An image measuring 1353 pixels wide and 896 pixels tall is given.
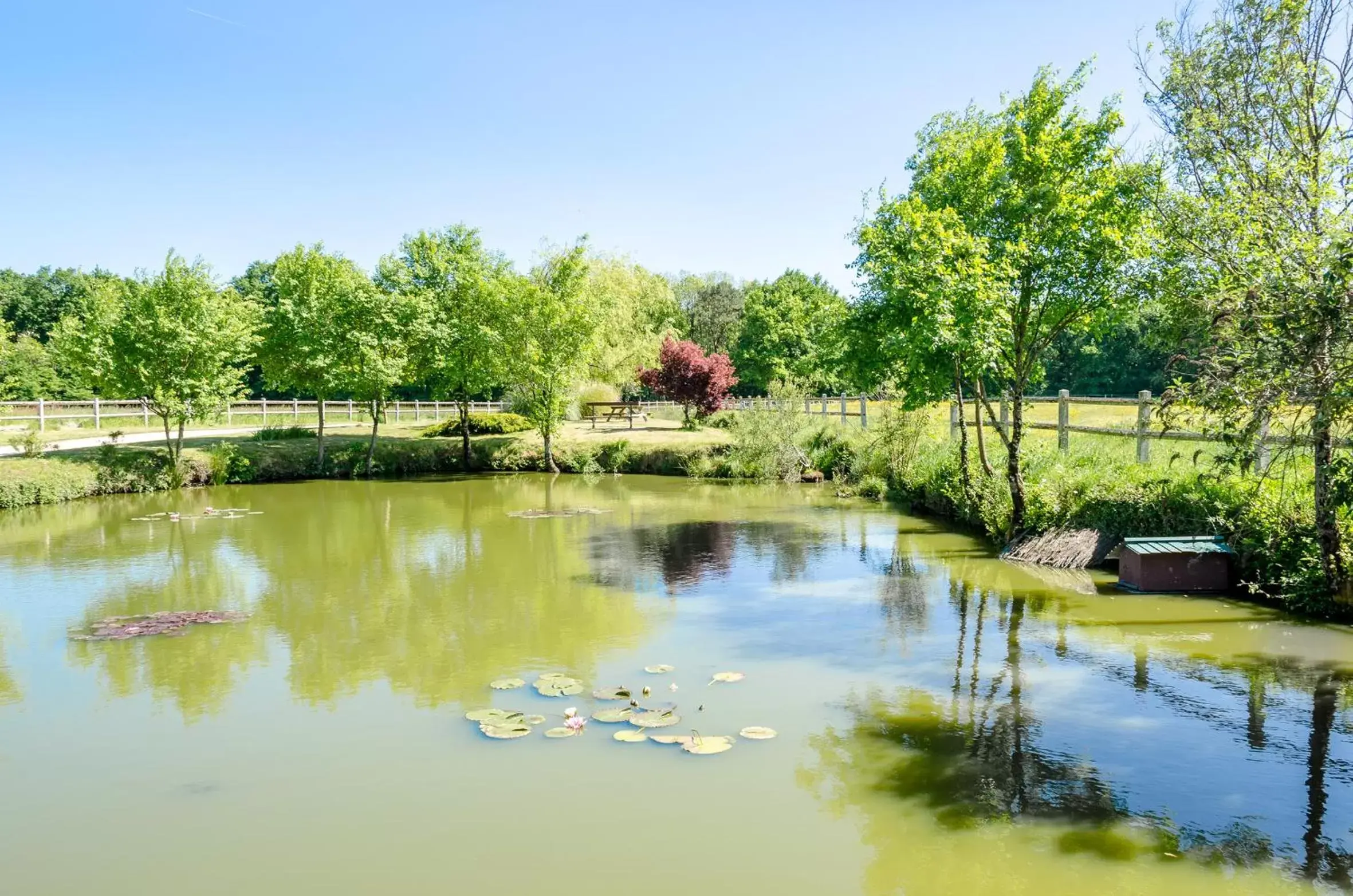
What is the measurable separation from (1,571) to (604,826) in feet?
40.1

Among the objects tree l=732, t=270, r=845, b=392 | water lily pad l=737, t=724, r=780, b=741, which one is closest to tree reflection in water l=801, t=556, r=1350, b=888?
water lily pad l=737, t=724, r=780, b=741

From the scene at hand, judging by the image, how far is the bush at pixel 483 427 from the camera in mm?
31438

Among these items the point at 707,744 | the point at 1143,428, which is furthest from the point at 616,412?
the point at 707,744

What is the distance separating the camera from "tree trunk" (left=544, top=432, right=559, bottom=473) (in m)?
27.8

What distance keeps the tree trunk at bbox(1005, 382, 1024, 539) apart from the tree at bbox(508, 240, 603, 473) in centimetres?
1490

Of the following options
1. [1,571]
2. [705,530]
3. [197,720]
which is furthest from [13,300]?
[197,720]

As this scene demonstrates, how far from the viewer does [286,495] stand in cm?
2211

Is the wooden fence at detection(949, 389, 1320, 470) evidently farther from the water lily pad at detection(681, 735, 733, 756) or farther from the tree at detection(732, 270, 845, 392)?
the tree at detection(732, 270, 845, 392)

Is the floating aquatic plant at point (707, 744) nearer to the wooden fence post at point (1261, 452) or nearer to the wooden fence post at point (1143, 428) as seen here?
the wooden fence post at point (1261, 452)

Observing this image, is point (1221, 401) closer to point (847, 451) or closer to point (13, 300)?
point (847, 451)

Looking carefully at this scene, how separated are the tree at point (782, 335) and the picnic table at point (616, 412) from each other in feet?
37.3

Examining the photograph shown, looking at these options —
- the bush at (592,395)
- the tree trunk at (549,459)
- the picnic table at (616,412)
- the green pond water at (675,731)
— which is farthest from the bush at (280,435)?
the green pond water at (675,731)

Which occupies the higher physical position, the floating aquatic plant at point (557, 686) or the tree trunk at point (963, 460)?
the tree trunk at point (963, 460)

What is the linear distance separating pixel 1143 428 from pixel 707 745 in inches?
415
